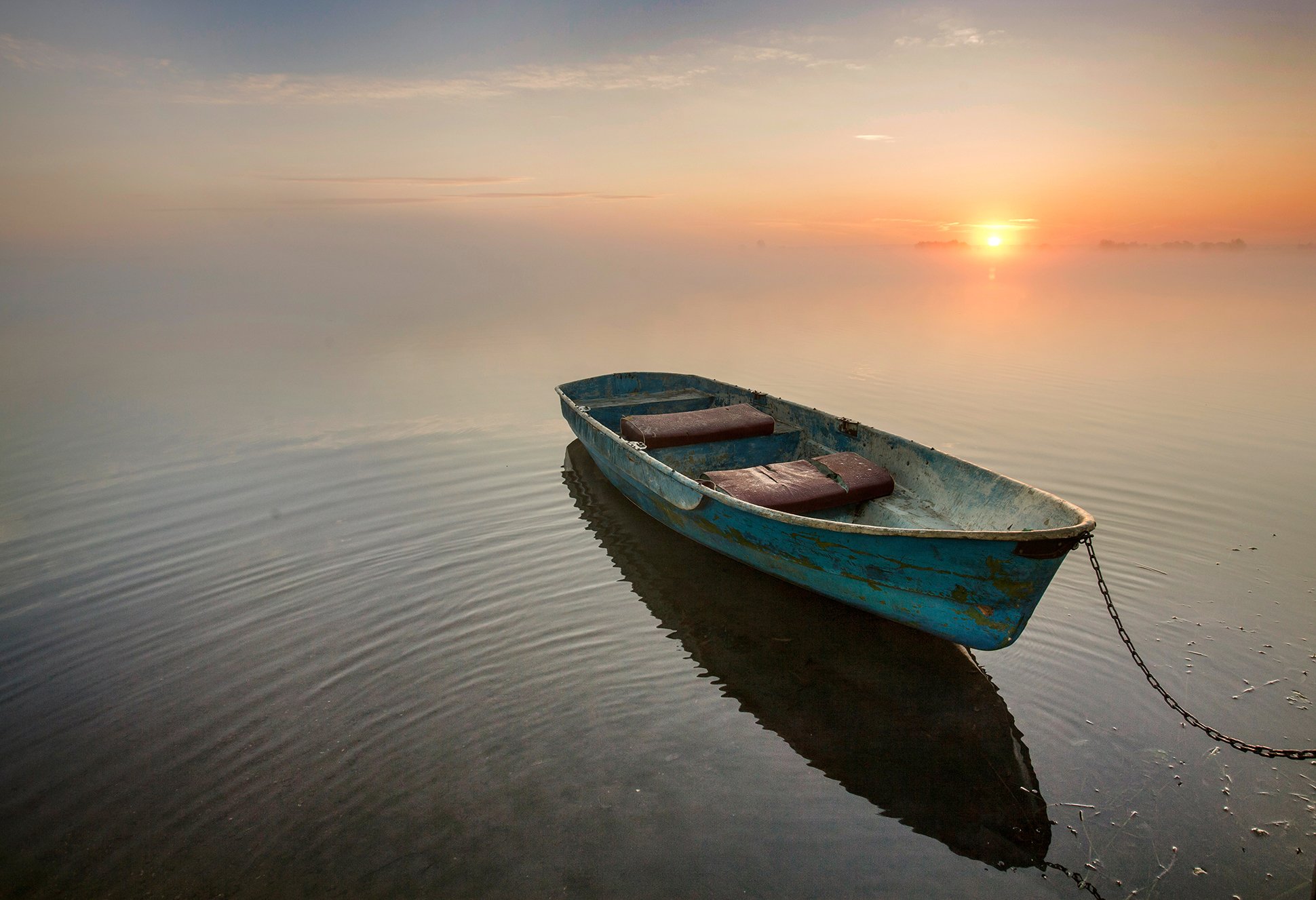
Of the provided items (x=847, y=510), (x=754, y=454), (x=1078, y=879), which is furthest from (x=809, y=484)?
(x=1078, y=879)

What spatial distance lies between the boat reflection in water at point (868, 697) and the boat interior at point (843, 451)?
1.17 metres

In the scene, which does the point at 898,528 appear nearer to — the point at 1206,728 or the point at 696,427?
the point at 1206,728

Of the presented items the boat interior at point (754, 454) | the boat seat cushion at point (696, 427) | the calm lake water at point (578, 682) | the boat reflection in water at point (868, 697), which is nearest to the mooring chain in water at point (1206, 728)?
the calm lake water at point (578, 682)

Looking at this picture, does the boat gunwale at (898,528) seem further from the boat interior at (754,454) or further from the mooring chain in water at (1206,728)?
the boat interior at (754,454)

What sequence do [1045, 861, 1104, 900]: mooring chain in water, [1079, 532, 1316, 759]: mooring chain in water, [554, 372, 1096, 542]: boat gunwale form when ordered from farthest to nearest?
[554, 372, 1096, 542]: boat gunwale → [1079, 532, 1316, 759]: mooring chain in water → [1045, 861, 1104, 900]: mooring chain in water

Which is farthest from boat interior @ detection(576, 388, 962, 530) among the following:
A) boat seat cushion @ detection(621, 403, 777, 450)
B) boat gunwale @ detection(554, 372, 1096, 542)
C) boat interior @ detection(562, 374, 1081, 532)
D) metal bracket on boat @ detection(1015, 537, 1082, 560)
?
metal bracket on boat @ detection(1015, 537, 1082, 560)

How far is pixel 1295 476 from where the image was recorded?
10.8 m

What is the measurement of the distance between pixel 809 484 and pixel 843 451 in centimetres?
180

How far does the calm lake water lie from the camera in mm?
4527

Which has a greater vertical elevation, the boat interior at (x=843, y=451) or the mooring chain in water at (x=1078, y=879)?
the boat interior at (x=843, y=451)

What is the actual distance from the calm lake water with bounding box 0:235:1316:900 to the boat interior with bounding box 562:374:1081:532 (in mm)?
1188

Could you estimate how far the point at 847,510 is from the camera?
8125mm

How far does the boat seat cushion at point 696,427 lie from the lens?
378 inches

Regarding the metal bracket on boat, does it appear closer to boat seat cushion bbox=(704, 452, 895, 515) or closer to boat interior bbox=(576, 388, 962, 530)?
boat interior bbox=(576, 388, 962, 530)
